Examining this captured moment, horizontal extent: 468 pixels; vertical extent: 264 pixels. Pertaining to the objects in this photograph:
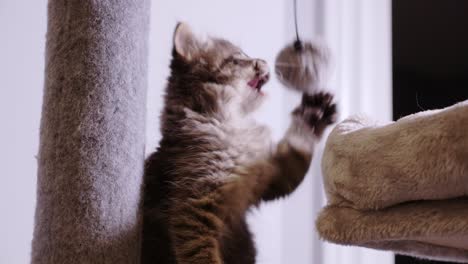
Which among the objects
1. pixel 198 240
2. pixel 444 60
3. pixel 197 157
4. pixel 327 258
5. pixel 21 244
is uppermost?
pixel 444 60

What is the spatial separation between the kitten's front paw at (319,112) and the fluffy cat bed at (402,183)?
270mm

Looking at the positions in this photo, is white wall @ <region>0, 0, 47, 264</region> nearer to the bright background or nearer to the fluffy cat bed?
the bright background

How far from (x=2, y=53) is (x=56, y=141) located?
2.38ft

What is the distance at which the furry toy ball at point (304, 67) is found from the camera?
3.07ft

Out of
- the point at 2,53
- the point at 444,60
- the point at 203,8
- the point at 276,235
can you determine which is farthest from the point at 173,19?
the point at 444,60

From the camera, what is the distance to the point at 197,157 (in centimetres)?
95

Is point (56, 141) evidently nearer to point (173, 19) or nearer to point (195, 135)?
point (195, 135)

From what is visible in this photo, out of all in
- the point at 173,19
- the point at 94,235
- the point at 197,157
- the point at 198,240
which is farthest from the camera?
the point at 173,19

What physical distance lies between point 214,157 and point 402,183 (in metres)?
0.46

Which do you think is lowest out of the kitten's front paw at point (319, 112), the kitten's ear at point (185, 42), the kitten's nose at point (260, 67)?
the kitten's front paw at point (319, 112)

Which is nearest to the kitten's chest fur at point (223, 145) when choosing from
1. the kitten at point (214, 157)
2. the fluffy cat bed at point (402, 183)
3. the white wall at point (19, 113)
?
the kitten at point (214, 157)

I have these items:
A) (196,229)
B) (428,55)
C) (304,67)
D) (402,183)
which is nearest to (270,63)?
(304,67)

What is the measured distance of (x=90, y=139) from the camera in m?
0.73

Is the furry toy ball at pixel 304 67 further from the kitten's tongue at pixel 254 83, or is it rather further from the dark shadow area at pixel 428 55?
the dark shadow area at pixel 428 55
